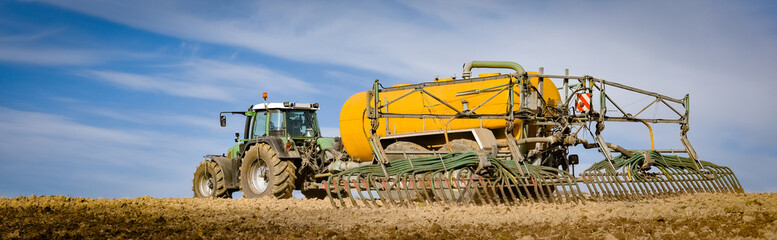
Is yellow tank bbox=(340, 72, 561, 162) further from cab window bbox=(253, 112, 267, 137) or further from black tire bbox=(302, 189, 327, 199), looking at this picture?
cab window bbox=(253, 112, 267, 137)

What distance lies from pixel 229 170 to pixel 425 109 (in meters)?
4.54

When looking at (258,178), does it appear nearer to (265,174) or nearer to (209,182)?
(265,174)

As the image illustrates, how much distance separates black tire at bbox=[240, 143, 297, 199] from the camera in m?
13.1

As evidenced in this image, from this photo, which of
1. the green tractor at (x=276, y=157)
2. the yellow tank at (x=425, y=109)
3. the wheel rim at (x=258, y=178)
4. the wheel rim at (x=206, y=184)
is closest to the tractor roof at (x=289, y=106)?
the green tractor at (x=276, y=157)

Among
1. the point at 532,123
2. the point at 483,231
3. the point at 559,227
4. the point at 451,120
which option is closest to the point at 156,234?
the point at 483,231

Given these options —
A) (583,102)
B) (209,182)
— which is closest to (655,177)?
(583,102)

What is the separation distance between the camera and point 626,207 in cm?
937

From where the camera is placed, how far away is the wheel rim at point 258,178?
1390cm

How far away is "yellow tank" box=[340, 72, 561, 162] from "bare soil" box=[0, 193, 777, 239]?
7.82 feet

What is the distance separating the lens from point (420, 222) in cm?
832

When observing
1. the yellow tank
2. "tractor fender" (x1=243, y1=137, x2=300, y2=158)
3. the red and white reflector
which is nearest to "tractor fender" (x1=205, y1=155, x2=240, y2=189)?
"tractor fender" (x1=243, y1=137, x2=300, y2=158)

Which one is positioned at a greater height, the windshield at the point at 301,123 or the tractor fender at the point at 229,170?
the windshield at the point at 301,123

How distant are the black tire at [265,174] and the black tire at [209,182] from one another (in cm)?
60

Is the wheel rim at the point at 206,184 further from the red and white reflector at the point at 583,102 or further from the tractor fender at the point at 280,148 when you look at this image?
the red and white reflector at the point at 583,102
